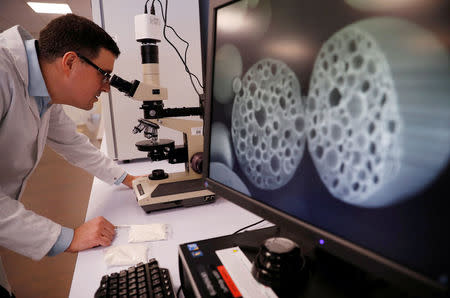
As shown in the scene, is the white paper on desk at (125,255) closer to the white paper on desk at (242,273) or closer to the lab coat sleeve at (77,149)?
the white paper on desk at (242,273)

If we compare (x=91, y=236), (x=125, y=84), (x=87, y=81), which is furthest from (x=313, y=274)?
(x=87, y=81)

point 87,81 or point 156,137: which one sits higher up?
point 87,81

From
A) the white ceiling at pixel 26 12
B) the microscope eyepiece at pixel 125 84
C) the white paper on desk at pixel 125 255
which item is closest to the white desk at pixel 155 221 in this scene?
the white paper on desk at pixel 125 255

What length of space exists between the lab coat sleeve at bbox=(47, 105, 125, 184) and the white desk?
79 mm

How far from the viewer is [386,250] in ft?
1.09

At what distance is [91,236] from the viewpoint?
0.75 meters

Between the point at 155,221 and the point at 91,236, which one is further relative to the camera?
the point at 155,221

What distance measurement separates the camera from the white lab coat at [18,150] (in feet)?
2.40

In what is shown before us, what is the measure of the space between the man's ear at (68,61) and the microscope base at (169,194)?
0.48m

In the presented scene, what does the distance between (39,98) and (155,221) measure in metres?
0.65

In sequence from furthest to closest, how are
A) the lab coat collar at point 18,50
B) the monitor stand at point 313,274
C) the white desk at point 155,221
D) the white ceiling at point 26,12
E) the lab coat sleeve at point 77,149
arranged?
1. the white ceiling at point 26,12
2. the lab coat sleeve at point 77,149
3. the lab coat collar at point 18,50
4. the white desk at point 155,221
5. the monitor stand at point 313,274

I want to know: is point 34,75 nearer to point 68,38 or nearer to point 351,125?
point 68,38

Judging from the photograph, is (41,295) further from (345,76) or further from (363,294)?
(345,76)

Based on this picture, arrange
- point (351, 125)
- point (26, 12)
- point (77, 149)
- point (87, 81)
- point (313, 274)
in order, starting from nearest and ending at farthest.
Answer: point (351, 125) < point (313, 274) < point (87, 81) < point (77, 149) < point (26, 12)
